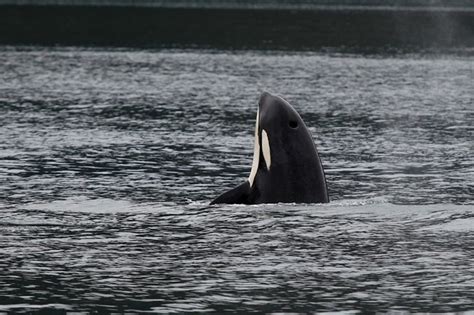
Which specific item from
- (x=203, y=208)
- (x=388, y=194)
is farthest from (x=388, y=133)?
(x=203, y=208)

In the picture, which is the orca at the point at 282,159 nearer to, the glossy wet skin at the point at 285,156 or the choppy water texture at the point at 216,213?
the glossy wet skin at the point at 285,156

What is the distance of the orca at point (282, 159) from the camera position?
1708 centimetres

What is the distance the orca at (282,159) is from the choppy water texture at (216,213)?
27 cm

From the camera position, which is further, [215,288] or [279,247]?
[279,247]

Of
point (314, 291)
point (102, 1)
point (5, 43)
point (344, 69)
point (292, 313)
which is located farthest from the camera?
point (102, 1)

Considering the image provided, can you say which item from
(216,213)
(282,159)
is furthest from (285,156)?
(216,213)

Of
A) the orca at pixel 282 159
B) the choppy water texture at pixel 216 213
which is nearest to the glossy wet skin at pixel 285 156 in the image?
the orca at pixel 282 159

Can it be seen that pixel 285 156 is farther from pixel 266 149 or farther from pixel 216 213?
pixel 216 213

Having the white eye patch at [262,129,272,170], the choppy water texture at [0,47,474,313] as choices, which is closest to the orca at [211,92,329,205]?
the white eye patch at [262,129,272,170]

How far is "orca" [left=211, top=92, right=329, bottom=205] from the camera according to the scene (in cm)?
1708

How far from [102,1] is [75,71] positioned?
8694 cm

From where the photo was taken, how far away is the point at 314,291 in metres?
13.8

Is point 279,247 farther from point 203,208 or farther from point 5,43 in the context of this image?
point 5,43

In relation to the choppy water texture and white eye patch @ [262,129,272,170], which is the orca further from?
the choppy water texture
